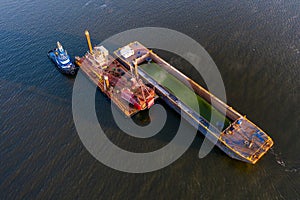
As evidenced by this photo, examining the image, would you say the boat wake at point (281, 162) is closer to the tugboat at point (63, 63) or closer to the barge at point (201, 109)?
the barge at point (201, 109)

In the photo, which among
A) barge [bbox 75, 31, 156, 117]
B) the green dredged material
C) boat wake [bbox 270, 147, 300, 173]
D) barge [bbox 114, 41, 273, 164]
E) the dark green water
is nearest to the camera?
the dark green water

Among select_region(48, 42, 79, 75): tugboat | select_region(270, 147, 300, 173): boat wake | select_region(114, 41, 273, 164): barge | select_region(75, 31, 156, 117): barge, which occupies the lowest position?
select_region(270, 147, 300, 173): boat wake

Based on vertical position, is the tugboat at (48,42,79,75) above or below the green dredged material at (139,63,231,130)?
above

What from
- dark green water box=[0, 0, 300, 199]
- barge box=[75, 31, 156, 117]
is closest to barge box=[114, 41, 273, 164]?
dark green water box=[0, 0, 300, 199]

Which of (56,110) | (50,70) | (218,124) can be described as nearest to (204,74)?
(218,124)

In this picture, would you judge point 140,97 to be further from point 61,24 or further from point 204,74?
point 61,24

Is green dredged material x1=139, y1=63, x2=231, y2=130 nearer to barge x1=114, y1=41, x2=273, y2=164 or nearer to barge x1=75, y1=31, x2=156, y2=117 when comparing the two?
barge x1=114, y1=41, x2=273, y2=164
